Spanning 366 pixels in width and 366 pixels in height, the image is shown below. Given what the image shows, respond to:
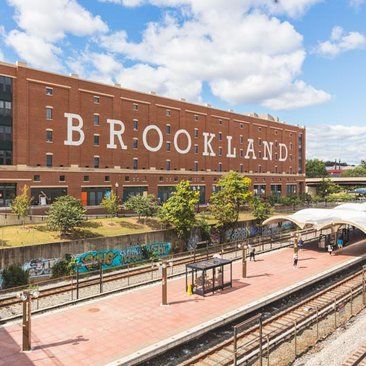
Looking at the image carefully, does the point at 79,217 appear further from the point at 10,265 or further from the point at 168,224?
the point at 168,224

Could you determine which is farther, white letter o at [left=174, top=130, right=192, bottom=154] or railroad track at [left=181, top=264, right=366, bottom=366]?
white letter o at [left=174, top=130, right=192, bottom=154]

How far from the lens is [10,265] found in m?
31.2

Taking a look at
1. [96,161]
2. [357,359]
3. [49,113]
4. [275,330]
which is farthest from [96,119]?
[357,359]

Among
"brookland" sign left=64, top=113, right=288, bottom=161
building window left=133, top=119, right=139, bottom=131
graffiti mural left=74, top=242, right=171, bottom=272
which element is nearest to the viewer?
graffiti mural left=74, top=242, right=171, bottom=272

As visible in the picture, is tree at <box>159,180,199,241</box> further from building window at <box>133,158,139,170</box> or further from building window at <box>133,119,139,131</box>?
building window at <box>133,119,139,131</box>

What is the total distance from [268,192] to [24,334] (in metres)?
76.3

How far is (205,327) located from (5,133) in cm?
3835

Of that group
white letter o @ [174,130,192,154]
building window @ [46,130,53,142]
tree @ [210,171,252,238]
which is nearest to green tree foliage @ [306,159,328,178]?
white letter o @ [174,130,192,154]

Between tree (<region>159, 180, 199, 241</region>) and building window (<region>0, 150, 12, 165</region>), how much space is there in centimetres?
2048

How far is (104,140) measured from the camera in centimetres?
5712

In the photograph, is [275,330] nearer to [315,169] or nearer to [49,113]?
[49,113]

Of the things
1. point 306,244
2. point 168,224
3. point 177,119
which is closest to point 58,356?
point 168,224

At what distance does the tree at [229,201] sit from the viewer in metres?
49.3

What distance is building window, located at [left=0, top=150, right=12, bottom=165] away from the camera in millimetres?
46812
